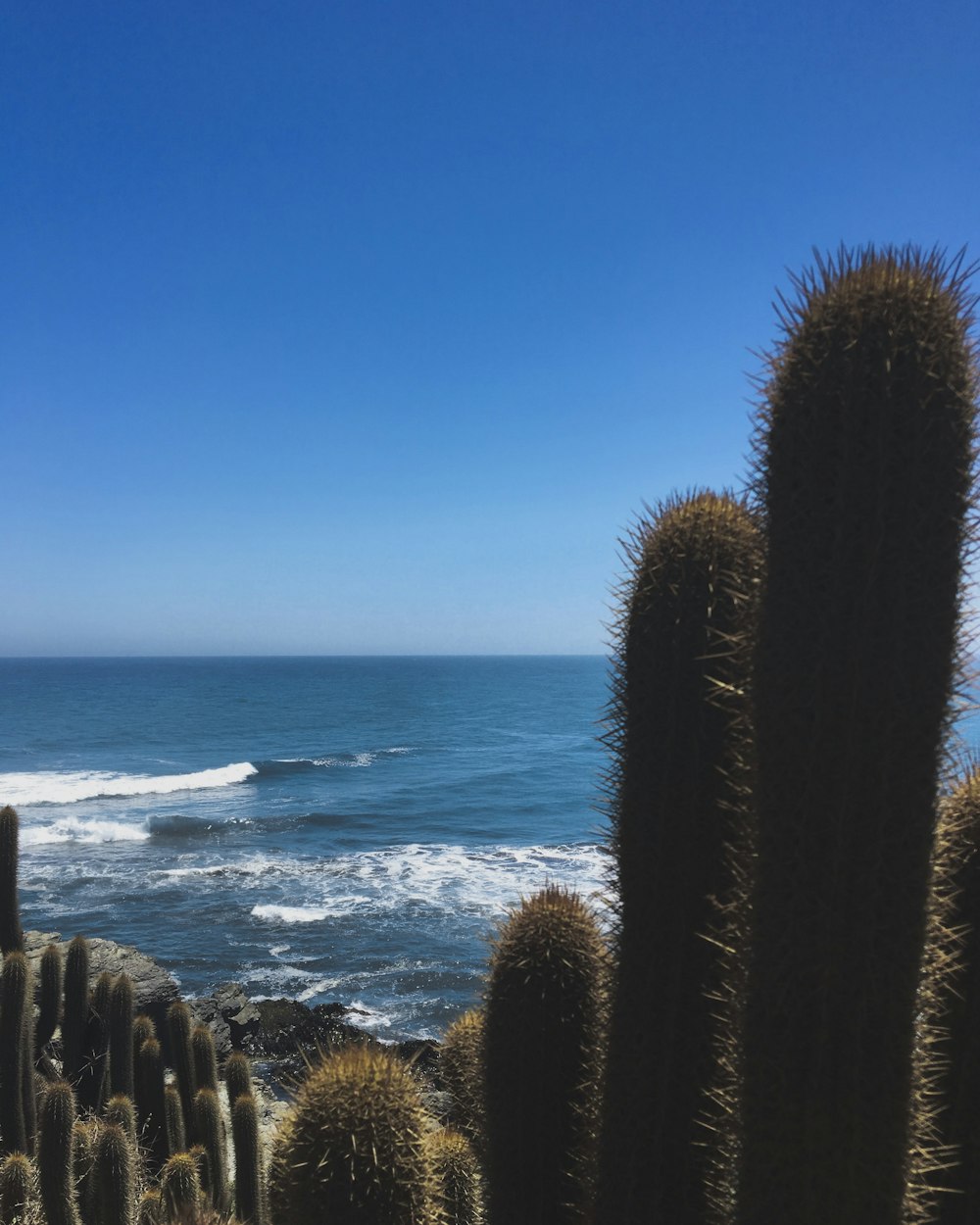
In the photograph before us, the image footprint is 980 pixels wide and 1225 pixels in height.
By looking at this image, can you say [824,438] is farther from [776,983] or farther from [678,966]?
[678,966]

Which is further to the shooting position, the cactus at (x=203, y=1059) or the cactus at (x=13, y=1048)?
the cactus at (x=203, y=1059)

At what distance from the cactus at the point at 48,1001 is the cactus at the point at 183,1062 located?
6.07 feet

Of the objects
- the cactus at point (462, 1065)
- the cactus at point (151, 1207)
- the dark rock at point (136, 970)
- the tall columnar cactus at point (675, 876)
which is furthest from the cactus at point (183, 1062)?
the tall columnar cactus at point (675, 876)

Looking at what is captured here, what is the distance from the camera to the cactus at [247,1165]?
27.8ft

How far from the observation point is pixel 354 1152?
11.9 feet

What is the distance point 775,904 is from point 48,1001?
38.5ft

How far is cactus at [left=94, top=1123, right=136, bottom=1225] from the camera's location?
7320 mm

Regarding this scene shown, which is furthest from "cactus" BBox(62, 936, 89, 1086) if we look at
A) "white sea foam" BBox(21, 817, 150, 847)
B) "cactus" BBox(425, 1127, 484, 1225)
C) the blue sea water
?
"white sea foam" BBox(21, 817, 150, 847)

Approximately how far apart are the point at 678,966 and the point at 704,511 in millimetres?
1856

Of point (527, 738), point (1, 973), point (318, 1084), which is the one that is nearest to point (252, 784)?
point (527, 738)

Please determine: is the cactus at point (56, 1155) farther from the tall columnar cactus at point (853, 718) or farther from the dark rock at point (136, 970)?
the dark rock at point (136, 970)

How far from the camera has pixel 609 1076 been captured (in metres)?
3.87

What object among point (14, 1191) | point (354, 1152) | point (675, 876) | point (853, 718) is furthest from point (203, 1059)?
point (853, 718)

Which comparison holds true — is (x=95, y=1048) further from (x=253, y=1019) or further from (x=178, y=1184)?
(x=253, y=1019)
